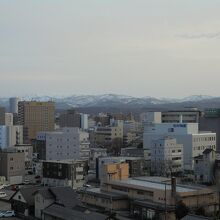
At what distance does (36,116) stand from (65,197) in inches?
947

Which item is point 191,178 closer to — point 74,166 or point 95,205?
point 74,166

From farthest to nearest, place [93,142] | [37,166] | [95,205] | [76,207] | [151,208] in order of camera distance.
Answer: [93,142] < [37,166] < [95,205] < [151,208] < [76,207]

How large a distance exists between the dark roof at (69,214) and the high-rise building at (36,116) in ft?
76.8

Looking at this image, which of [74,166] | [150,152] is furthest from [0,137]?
[74,166]

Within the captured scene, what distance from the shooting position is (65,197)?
10414 mm

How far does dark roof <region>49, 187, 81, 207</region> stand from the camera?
10.2m

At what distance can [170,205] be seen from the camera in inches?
424

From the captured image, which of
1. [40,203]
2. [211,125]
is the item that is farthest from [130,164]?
[211,125]

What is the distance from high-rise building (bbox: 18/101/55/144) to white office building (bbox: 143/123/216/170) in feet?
38.8

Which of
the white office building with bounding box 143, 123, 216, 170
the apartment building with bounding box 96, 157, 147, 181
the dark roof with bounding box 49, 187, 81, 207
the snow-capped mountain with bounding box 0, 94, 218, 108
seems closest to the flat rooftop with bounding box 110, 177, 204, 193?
the dark roof with bounding box 49, 187, 81, 207

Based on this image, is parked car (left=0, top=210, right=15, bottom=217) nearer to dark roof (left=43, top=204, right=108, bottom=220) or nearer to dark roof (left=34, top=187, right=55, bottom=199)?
dark roof (left=34, top=187, right=55, bottom=199)

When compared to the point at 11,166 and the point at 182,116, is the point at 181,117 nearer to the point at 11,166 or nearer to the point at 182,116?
the point at 182,116

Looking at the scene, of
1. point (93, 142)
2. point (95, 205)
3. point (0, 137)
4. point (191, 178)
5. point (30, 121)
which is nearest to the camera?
point (95, 205)

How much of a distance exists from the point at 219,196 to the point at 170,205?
1807 mm
